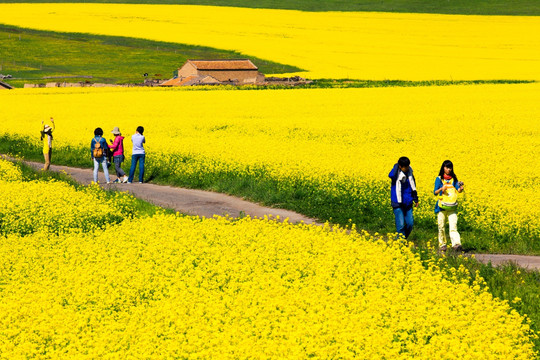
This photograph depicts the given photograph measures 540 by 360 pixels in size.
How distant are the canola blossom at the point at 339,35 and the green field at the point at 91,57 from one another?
1.97m

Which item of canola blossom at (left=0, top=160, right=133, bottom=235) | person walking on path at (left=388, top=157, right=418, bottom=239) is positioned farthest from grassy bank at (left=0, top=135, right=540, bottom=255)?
canola blossom at (left=0, top=160, right=133, bottom=235)

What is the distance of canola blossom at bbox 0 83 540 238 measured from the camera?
60.2ft

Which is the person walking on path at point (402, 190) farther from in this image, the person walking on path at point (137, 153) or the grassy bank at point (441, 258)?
the person walking on path at point (137, 153)

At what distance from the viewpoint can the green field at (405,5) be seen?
414ft

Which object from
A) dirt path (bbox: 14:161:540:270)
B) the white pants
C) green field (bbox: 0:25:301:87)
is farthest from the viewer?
green field (bbox: 0:25:301:87)

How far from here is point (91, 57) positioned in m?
95.2

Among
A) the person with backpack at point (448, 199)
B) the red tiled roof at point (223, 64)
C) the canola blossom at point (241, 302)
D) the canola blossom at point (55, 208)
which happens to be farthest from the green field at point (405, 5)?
the canola blossom at point (241, 302)

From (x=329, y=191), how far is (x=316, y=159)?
411 cm

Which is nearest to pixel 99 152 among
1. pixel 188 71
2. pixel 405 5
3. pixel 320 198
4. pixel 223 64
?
pixel 320 198

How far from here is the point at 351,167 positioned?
20.8 m

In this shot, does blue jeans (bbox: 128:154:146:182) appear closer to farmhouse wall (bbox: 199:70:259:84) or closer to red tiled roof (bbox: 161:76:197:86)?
red tiled roof (bbox: 161:76:197:86)

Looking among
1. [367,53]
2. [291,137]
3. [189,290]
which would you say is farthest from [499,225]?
[367,53]

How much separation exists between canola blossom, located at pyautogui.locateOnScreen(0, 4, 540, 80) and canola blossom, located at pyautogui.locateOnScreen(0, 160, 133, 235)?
46353mm

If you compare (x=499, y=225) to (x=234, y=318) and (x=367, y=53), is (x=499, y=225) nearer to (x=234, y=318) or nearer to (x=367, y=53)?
(x=234, y=318)
